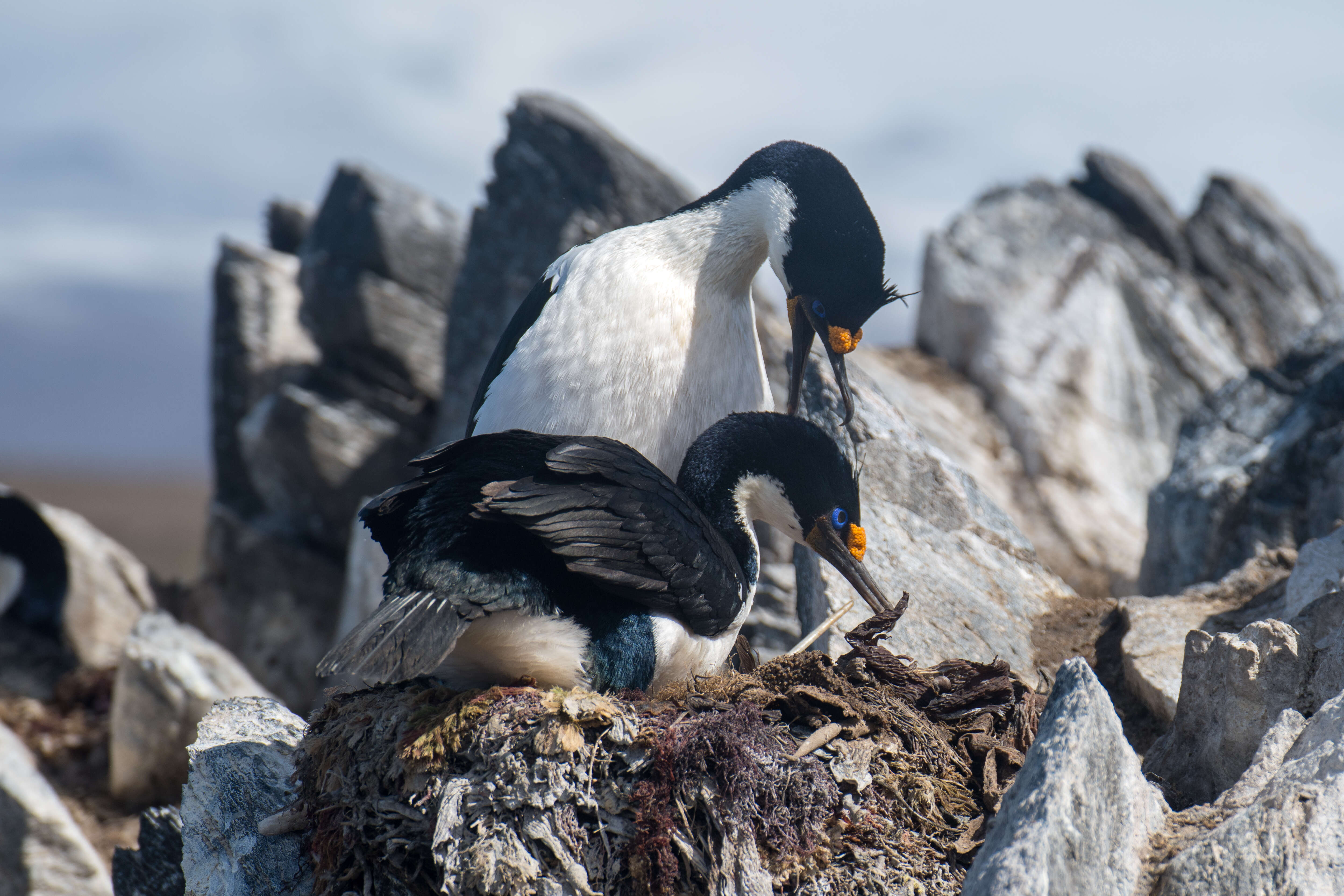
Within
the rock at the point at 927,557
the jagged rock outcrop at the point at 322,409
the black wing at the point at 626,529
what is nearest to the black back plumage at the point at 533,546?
the black wing at the point at 626,529

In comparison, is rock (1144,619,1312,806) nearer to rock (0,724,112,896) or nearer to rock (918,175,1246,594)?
rock (0,724,112,896)

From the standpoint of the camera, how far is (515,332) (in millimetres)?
4770

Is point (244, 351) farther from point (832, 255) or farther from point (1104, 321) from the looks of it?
point (832, 255)

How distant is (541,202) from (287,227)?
315 inches

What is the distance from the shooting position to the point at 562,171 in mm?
10484

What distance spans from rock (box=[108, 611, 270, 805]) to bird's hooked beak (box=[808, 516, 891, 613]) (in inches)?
281

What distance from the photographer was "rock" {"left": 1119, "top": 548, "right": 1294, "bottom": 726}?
432 cm

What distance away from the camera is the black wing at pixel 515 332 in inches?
184

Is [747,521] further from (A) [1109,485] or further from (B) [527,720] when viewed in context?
(A) [1109,485]

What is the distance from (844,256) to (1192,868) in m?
2.61

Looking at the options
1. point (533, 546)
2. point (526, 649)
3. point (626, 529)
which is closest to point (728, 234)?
point (626, 529)

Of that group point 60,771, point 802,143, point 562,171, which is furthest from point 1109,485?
point 60,771

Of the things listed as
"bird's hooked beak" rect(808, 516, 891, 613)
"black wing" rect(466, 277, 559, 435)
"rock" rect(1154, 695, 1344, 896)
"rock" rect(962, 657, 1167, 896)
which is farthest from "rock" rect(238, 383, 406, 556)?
"rock" rect(1154, 695, 1344, 896)

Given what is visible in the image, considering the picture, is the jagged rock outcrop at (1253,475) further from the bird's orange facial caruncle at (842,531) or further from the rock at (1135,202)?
the rock at (1135,202)
